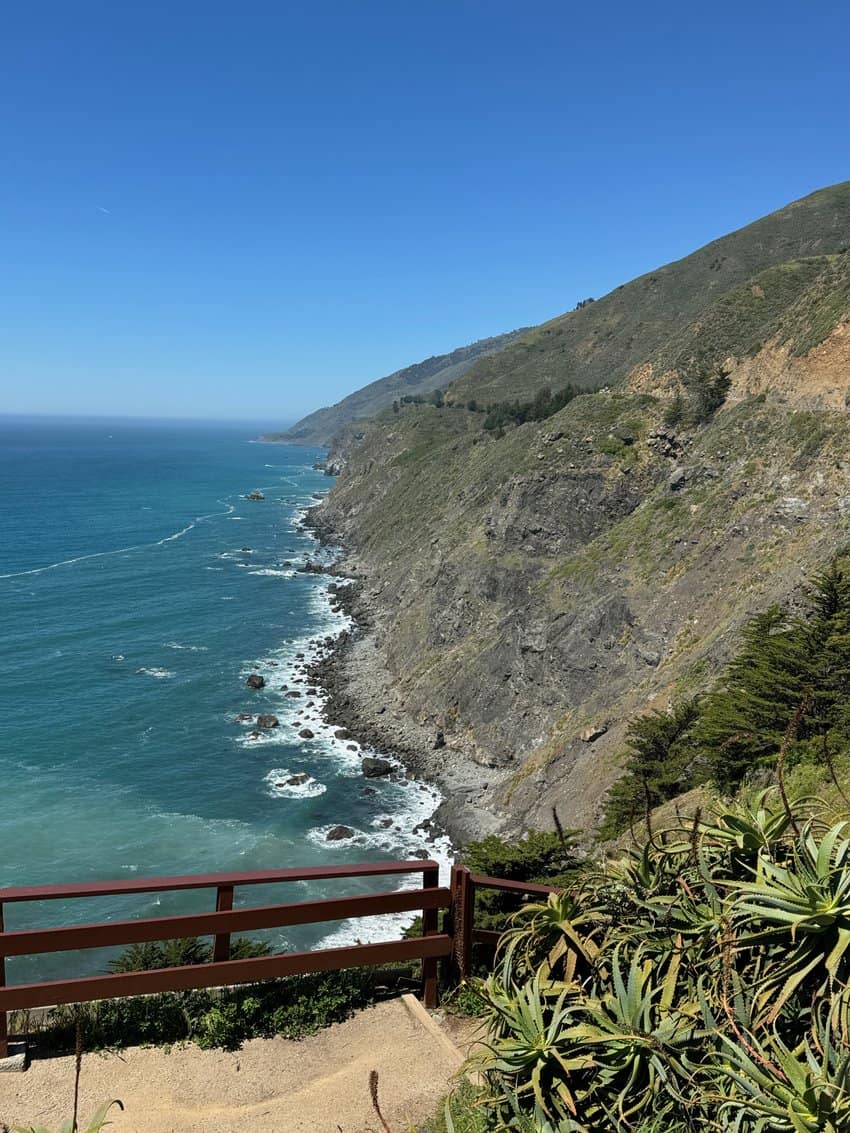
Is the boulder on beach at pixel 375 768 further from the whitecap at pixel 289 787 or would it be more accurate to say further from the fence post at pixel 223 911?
the fence post at pixel 223 911

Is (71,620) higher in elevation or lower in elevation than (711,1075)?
lower

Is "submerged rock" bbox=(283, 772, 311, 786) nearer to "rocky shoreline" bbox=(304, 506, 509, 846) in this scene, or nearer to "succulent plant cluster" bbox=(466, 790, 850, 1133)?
"rocky shoreline" bbox=(304, 506, 509, 846)

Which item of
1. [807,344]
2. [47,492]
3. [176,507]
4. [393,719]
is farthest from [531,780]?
[47,492]

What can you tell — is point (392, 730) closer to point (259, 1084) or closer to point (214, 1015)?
point (214, 1015)

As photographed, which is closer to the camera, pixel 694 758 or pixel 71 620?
pixel 694 758

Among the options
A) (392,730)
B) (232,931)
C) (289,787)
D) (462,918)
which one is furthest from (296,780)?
(232,931)

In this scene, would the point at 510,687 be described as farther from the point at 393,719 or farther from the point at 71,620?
the point at 71,620
